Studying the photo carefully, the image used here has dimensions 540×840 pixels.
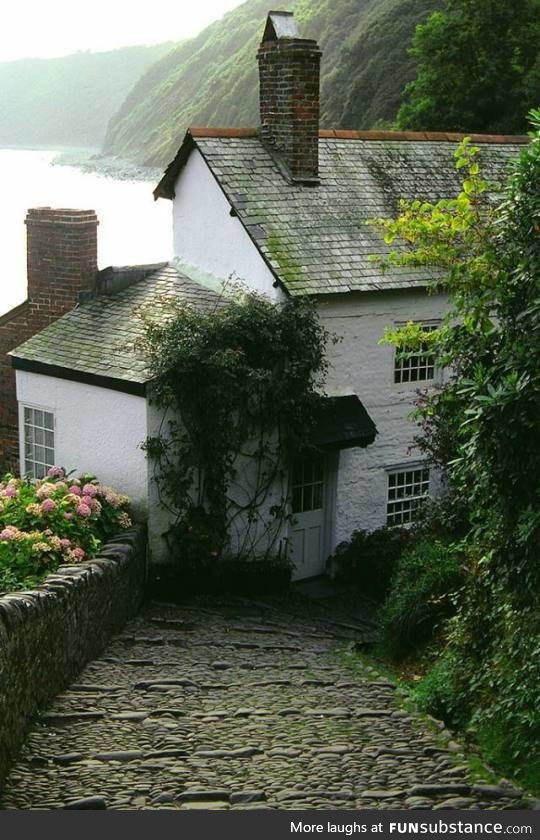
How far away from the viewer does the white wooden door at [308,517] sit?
58.7ft

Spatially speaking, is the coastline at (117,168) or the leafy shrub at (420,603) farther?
the coastline at (117,168)

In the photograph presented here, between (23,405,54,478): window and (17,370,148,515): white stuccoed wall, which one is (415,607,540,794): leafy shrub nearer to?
(17,370,148,515): white stuccoed wall

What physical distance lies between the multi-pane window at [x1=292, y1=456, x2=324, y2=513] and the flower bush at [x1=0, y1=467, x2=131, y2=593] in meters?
3.39

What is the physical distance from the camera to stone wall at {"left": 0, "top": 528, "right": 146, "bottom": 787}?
28.3 ft

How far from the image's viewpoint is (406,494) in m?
19.2

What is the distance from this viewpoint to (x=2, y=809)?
735 centimetres

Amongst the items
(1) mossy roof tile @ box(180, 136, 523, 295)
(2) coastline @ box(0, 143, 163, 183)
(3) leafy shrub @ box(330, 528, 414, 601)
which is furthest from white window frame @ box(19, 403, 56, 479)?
(2) coastline @ box(0, 143, 163, 183)

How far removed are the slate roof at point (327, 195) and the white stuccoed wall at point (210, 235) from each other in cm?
24

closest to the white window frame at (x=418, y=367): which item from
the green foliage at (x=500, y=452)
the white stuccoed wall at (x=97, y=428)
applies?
the white stuccoed wall at (x=97, y=428)

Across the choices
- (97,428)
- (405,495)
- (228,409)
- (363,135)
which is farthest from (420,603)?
(363,135)

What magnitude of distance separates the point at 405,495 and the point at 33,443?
21.2 ft

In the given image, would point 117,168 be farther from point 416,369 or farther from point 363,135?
point 416,369

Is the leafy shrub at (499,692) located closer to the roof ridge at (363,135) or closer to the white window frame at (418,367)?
the white window frame at (418,367)

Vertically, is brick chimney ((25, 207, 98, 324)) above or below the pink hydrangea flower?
above
